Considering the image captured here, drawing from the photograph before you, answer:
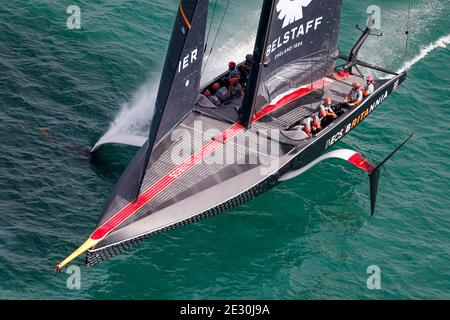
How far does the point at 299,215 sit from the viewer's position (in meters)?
32.8

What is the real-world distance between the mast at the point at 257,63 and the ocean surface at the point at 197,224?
3.84m

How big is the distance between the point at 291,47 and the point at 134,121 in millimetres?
8683

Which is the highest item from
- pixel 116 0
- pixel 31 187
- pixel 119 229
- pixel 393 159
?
pixel 116 0

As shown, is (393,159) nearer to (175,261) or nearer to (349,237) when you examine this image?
(349,237)

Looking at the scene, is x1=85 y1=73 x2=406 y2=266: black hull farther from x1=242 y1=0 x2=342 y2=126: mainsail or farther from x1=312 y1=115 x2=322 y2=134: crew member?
x1=242 y1=0 x2=342 y2=126: mainsail

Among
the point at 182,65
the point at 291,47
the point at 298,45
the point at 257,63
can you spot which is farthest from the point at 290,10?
the point at 182,65

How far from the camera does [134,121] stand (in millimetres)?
36938

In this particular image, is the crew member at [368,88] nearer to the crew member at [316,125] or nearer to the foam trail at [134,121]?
the crew member at [316,125]

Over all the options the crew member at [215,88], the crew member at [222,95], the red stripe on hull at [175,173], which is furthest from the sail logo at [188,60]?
the crew member at [215,88]

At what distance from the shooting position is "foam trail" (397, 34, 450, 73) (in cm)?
4304

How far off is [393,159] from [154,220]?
14.0m

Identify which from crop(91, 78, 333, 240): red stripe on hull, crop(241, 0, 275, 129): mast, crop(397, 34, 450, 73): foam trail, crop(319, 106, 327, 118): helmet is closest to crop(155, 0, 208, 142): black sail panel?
crop(91, 78, 333, 240): red stripe on hull

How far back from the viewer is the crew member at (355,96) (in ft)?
116

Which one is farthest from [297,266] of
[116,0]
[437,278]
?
[116,0]
